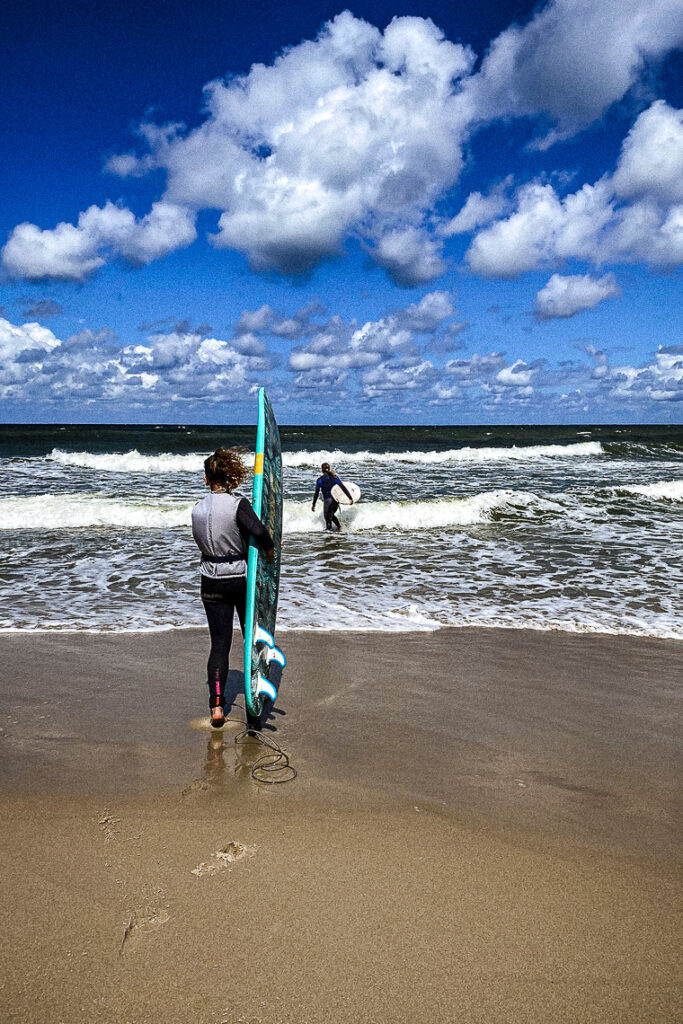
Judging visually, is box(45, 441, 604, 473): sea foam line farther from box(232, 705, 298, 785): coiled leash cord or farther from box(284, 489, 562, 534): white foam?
box(232, 705, 298, 785): coiled leash cord

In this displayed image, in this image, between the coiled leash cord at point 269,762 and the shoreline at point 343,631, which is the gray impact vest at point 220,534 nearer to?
the coiled leash cord at point 269,762

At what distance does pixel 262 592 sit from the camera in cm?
465

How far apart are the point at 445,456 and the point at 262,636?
34.5m

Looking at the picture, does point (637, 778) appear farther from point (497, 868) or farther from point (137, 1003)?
point (137, 1003)

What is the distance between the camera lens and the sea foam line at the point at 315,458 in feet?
98.9

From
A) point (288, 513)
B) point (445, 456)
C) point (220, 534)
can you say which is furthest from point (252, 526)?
point (445, 456)

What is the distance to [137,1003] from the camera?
7.11 feet

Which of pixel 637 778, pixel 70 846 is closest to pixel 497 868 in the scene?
pixel 637 778

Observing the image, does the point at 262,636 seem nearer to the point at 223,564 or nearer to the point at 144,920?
the point at 223,564

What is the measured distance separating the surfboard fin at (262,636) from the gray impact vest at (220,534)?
42 centimetres

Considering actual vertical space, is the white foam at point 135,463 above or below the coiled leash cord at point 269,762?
above

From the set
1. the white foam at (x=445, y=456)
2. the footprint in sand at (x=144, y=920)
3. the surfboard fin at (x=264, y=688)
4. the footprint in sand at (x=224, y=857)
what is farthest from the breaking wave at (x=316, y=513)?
the white foam at (x=445, y=456)

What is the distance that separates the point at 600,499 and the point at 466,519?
5.43 meters

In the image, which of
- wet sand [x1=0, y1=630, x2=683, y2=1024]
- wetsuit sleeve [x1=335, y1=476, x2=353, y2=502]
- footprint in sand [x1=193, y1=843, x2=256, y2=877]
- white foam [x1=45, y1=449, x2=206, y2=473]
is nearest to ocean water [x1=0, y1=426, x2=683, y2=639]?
wetsuit sleeve [x1=335, y1=476, x2=353, y2=502]
